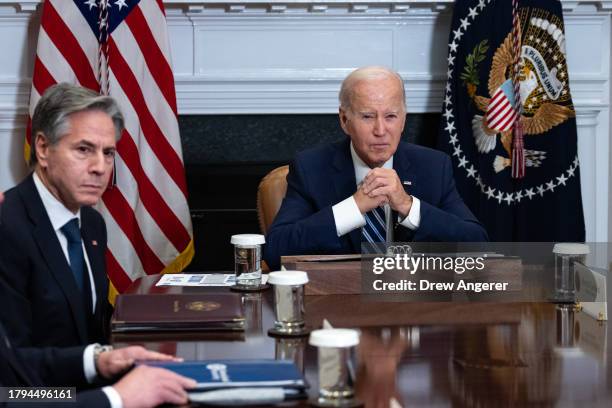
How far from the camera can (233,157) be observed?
5066mm

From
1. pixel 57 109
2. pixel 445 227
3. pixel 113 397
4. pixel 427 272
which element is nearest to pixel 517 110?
pixel 445 227

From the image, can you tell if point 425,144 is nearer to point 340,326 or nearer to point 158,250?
point 158,250

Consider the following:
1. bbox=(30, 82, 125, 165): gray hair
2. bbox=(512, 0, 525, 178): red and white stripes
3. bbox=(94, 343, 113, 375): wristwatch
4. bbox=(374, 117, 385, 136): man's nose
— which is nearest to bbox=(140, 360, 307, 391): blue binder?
bbox=(94, 343, 113, 375): wristwatch

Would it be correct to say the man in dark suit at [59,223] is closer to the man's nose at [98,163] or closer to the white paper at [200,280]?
the man's nose at [98,163]

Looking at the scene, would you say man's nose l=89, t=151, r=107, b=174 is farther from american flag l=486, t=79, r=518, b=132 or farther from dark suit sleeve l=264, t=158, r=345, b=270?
american flag l=486, t=79, r=518, b=132

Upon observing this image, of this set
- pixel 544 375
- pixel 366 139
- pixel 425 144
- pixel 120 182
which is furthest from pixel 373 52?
pixel 544 375

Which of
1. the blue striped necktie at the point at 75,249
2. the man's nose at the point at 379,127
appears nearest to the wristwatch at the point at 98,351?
the blue striped necktie at the point at 75,249

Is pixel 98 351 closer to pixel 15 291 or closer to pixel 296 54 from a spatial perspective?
pixel 15 291

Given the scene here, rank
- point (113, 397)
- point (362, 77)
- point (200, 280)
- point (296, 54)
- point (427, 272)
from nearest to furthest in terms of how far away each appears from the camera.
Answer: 1. point (113, 397)
2. point (427, 272)
3. point (200, 280)
4. point (362, 77)
5. point (296, 54)

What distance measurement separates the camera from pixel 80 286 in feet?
7.67

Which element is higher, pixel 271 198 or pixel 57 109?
pixel 57 109

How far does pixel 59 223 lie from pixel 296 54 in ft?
9.38

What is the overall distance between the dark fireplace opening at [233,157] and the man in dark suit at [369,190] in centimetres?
158

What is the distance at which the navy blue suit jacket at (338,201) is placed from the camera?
3090 millimetres
